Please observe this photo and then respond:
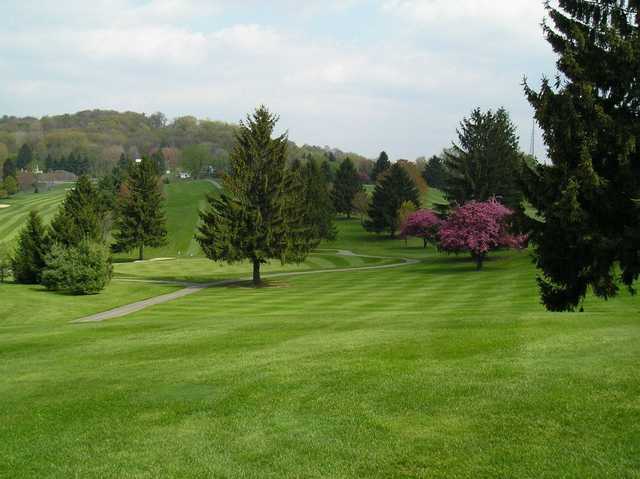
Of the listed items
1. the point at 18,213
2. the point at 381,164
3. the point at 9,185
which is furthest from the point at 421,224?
the point at 9,185

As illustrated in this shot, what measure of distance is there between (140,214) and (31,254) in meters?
34.3

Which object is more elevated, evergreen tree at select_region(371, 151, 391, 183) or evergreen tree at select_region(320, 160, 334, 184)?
evergreen tree at select_region(371, 151, 391, 183)

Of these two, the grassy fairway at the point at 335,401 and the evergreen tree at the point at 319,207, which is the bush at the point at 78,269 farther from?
the evergreen tree at the point at 319,207

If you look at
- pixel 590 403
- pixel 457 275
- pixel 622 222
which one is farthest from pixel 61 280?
pixel 590 403

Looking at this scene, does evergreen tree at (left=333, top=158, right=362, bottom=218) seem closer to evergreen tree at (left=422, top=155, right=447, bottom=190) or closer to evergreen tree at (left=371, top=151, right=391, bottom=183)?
evergreen tree at (left=371, top=151, right=391, bottom=183)

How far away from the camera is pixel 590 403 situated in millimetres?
8758

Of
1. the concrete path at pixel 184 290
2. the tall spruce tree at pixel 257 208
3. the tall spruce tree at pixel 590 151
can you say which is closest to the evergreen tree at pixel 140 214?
the concrete path at pixel 184 290

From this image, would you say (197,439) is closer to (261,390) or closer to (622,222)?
(261,390)

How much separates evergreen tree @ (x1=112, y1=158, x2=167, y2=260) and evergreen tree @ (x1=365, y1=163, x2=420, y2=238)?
3493 cm

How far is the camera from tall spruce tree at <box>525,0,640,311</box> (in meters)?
19.4

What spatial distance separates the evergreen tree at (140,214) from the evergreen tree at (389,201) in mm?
34934

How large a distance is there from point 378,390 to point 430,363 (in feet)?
6.53

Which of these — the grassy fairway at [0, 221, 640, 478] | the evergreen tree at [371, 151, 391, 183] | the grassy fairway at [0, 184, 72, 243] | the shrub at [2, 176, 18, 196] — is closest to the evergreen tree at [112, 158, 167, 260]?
the grassy fairway at [0, 184, 72, 243]

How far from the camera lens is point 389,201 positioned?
101 meters
